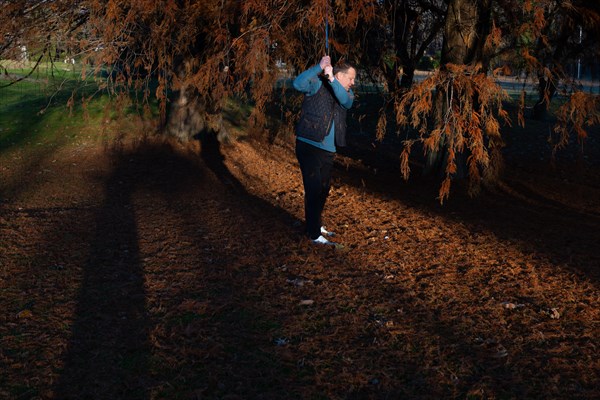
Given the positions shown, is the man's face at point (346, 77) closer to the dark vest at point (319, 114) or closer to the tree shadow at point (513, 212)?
the dark vest at point (319, 114)

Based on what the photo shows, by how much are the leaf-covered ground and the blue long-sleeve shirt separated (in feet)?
3.73

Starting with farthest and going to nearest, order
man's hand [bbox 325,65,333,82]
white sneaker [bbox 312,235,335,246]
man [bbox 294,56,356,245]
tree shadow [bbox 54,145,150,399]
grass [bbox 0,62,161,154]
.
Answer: grass [bbox 0,62,161,154] < white sneaker [bbox 312,235,335,246] < man [bbox 294,56,356,245] < man's hand [bbox 325,65,333,82] < tree shadow [bbox 54,145,150,399]

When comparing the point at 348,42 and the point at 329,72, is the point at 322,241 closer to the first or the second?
the point at 329,72

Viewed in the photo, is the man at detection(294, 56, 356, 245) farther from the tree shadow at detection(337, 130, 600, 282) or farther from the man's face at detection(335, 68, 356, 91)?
the tree shadow at detection(337, 130, 600, 282)

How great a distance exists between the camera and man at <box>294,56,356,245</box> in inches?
252

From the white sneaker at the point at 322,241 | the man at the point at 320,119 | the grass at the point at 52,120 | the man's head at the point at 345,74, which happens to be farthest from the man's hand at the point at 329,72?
the grass at the point at 52,120

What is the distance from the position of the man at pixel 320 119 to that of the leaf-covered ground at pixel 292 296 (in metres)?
0.84

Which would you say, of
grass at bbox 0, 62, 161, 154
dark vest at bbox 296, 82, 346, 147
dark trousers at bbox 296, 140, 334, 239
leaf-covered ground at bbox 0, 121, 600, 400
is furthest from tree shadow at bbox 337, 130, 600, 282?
grass at bbox 0, 62, 161, 154

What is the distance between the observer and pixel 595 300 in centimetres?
539

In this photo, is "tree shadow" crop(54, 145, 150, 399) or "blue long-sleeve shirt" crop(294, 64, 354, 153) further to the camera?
"blue long-sleeve shirt" crop(294, 64, 354, 153)

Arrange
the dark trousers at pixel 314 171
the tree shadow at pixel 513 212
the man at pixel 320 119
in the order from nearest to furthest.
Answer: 1. the man at pixel 320 119
2. the dark trousers at pixel 314 171
3. the tree shadow at pixel 513 212

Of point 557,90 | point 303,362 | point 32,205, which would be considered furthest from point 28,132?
point 303,362

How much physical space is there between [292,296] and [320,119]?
6.34 ft

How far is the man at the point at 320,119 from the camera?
21.0 feet
